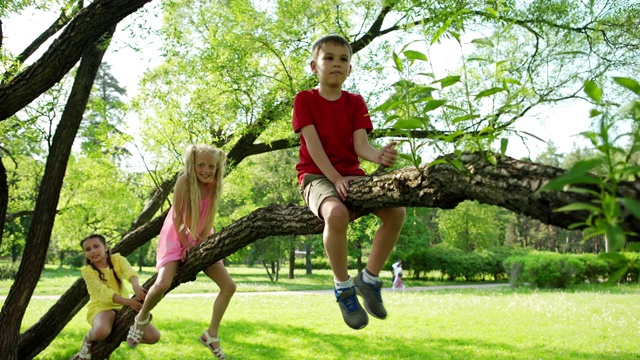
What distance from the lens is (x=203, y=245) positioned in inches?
151

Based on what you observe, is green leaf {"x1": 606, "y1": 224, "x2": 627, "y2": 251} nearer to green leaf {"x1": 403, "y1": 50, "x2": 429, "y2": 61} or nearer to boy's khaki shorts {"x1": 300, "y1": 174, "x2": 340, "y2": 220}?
green leaf {"x1": 403, "y1": 50, "x2": 429, "y2": 61}

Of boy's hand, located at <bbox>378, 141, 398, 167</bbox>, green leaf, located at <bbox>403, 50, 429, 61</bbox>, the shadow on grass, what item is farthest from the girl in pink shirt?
the shadow on grass

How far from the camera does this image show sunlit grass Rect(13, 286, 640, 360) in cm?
929

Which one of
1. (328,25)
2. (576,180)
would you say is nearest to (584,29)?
(328,25)

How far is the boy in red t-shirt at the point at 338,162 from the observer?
9.04ft

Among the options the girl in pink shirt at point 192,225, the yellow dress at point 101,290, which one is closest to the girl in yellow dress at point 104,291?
the yellow dress at point 101,290

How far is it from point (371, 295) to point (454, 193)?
102 cm

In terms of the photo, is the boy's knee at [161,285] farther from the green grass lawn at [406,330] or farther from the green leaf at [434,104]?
the green grass lawn at [406,330]

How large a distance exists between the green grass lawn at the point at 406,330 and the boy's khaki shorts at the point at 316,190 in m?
6.64

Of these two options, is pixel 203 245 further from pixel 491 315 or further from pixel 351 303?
pixel 491 315

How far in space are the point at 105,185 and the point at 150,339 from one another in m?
8.00

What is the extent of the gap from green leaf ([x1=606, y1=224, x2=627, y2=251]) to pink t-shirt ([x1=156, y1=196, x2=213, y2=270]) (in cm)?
A: 293

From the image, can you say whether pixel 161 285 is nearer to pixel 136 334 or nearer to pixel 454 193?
pixel 136 334

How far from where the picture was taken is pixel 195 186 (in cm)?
374
